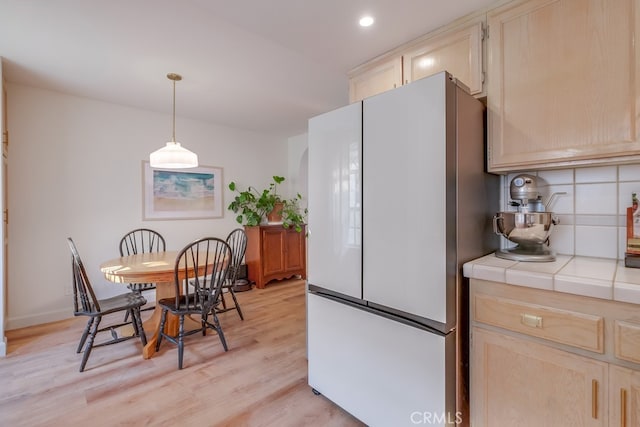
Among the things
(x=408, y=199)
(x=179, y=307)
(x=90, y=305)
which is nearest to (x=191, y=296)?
(x=179, y=307)

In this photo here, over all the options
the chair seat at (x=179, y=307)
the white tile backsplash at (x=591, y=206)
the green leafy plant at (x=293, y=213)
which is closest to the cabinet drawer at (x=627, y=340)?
the white tile backsplash at (x=591, y=206)

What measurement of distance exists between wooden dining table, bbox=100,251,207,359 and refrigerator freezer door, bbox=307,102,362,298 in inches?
45.0


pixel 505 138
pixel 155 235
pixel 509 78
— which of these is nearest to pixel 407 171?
pixel 505 138

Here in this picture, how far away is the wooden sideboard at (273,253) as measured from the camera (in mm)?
4355

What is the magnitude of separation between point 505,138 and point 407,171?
2.04ft

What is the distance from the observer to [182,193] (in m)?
4.06

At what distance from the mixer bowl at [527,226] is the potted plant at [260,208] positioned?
3.39 m

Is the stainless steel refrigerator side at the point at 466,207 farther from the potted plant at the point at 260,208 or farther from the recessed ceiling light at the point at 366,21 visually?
the potted plant at the point at 260,208

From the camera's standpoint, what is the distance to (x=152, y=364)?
2.28 meters

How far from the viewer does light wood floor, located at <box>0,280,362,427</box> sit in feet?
5.58

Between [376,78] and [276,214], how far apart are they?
2.99 meters

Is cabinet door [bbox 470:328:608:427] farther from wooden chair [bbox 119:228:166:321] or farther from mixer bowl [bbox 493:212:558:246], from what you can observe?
wooden chair [bbox 119:228:166:321]

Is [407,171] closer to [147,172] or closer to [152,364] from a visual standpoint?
[152,364]

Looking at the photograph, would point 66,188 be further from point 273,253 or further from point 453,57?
point 453,57
